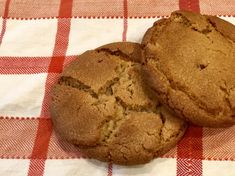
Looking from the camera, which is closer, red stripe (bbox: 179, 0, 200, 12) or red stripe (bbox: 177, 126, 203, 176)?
red stripe (bbox: 177, 126, 203, 176)

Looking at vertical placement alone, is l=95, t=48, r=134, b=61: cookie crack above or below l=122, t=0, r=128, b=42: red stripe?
below

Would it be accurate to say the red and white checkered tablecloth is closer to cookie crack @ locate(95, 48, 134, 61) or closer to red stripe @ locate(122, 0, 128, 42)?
red stripe @ locate(122, 0, 128, 42)

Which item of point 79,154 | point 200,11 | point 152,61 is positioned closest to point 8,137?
point 79,154

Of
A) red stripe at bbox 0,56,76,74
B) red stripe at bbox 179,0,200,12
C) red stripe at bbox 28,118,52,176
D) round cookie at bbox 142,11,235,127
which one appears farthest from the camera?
red stripe at bbox 179,0,200,12

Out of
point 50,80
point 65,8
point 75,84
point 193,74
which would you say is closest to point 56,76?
point 50,80

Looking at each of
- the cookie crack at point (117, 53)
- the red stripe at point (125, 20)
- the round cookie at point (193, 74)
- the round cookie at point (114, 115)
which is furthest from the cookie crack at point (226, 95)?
the red stripe at point (125, 20)

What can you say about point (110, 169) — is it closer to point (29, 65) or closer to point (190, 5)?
point (29, 65)

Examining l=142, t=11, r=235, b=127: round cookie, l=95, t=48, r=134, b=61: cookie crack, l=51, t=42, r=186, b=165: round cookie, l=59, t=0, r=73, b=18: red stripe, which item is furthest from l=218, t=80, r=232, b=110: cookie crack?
l=59, t=0, r=73, b=18: red stripe

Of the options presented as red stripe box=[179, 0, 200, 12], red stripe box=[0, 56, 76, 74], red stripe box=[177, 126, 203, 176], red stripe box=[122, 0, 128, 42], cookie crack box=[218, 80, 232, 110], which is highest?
red stripe box=[179, 0, 200, 12]
